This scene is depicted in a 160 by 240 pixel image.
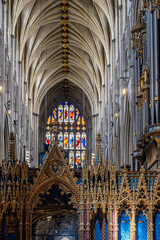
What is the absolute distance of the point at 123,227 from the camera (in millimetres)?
16906

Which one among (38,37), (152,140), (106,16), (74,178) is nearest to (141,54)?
(152,140)

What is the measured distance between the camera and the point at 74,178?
17797 millimetres

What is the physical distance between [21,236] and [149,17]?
30.5ft

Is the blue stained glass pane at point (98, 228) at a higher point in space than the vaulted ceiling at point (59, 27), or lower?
lower

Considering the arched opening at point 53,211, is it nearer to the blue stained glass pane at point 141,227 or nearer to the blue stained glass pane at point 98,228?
the blue stained glass pane at point 98,228

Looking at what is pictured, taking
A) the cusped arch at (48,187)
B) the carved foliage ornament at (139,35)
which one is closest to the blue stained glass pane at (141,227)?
the cusped arch at (48,187)

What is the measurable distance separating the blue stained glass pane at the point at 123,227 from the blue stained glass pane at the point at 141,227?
0.32 metres

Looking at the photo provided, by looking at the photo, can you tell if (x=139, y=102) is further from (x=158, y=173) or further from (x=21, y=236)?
(x=21, y=236)

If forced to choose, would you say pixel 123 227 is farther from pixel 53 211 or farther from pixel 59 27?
pixel 59 27

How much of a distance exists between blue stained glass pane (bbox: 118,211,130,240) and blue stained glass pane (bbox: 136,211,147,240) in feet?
1.05

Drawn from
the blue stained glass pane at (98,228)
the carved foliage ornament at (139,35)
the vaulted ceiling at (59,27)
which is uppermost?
the vaulted ceiling at (59,27)

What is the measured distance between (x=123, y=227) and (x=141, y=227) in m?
0.59

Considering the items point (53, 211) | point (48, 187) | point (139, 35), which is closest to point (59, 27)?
point (139, 35)

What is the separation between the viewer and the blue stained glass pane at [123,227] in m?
16.8
